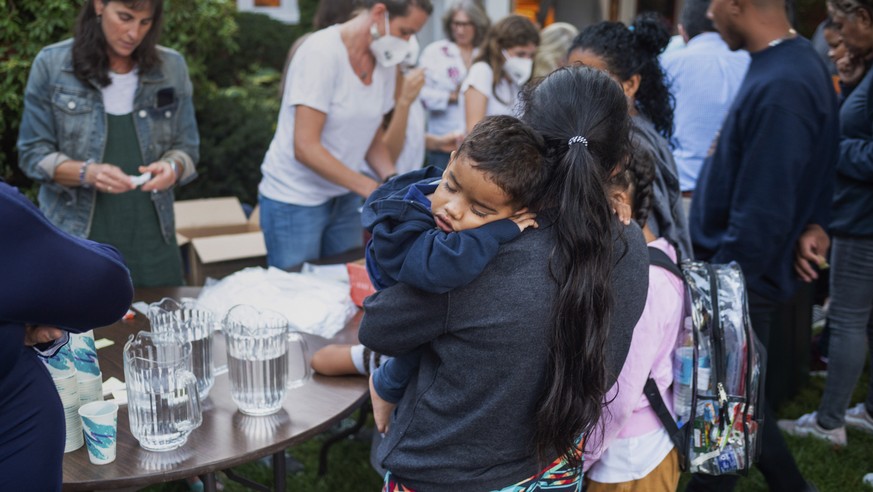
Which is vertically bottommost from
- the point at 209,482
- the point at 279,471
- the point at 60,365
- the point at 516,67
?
the point at 279,471

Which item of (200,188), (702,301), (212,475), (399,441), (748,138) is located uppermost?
(748,138)

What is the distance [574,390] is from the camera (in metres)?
1.32

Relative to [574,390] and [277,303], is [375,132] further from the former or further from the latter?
[574,390]

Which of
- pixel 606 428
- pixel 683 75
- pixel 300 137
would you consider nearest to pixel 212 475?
pixel 606 428

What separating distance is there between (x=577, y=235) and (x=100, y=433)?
1.01m

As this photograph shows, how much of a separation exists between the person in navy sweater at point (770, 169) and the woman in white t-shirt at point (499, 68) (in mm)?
2127

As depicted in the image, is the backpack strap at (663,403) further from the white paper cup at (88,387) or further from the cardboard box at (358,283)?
the white paper cup at (88,387)

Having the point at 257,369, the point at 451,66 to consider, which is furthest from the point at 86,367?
the point at 451,66

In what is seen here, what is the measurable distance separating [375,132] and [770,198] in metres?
1.61

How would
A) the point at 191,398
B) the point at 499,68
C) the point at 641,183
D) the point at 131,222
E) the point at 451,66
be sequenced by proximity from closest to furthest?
the point at 191,398, the point at 641,183, the point at 131,222, the point at 499,68, the point at 451,66

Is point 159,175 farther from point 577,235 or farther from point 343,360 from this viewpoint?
point 577,235

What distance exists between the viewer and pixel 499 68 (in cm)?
473

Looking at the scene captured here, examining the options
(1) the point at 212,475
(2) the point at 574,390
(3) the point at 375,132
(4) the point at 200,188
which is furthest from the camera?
(4) the point at 200,188

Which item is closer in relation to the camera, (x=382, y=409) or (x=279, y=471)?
(x=382, y=409)
